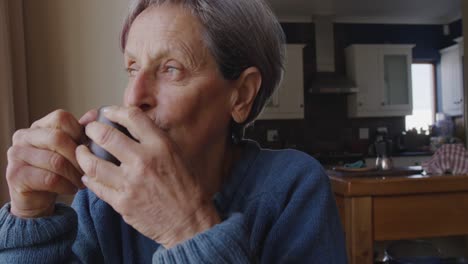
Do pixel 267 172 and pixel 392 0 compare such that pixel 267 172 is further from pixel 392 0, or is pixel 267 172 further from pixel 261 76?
pixel 392 0

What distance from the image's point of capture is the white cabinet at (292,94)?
22.1 ft

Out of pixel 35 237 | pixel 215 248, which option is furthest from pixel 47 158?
pixel 215 248

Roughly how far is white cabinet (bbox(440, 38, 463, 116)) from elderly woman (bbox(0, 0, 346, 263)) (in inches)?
266

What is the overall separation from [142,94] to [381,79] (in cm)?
664

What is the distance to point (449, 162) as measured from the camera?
8.62 ft

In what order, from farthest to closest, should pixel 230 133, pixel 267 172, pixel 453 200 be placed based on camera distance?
pixel 453 200 < pixel 230 133 < pixel 267 172

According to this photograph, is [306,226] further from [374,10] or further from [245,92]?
[374,10]

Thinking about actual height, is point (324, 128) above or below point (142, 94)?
below

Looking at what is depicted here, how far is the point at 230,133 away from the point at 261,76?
17cm

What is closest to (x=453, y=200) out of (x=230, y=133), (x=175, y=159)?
(x=230, y=133)

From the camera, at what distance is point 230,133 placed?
1.06 meters

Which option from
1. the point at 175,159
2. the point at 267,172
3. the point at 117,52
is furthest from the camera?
the point at 117,52

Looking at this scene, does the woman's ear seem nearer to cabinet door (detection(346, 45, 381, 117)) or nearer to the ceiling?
the ceiling

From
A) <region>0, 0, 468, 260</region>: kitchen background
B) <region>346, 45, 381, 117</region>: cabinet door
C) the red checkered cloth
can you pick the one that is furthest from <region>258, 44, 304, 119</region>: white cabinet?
the red checkered cloth
